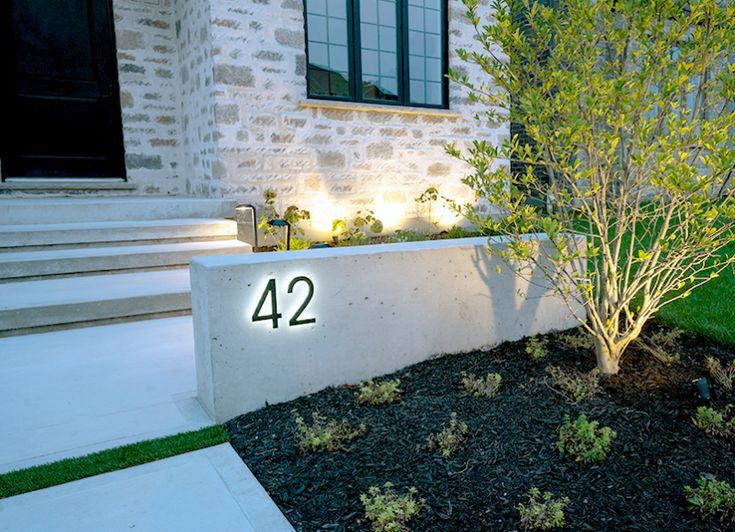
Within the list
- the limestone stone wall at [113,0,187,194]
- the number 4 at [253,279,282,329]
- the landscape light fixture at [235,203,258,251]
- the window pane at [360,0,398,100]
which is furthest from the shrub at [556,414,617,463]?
the limestone stone wall at [113,0,187,194]

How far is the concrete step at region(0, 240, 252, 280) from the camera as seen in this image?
4.08m

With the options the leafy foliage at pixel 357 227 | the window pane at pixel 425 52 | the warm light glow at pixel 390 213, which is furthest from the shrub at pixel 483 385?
the window pane at pixel 425 52

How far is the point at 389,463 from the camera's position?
81.4 inches

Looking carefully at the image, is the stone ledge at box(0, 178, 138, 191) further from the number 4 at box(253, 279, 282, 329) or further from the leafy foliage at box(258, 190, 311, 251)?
the number 4 at box(253, 279, 282, 329)

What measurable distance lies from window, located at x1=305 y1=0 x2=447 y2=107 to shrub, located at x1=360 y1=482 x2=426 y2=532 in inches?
201

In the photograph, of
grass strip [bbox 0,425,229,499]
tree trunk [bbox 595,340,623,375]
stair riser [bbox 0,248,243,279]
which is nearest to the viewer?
grass strip [bbox 0,425,229,499]

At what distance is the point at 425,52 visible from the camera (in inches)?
266

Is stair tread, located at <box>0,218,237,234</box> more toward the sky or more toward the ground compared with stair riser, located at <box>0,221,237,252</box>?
more toward the sky

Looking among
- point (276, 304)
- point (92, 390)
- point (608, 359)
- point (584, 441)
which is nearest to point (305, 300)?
point (276, 304)

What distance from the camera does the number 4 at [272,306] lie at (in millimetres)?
2502

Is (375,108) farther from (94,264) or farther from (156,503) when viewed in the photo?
(156,503)

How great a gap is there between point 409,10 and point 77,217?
4542mm

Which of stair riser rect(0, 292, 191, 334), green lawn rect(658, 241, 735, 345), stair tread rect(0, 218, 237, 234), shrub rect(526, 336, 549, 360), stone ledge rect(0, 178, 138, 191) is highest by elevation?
stone ledge rect(0, 178, 138, 191)

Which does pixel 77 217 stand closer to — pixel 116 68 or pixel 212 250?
pixel 212 250
